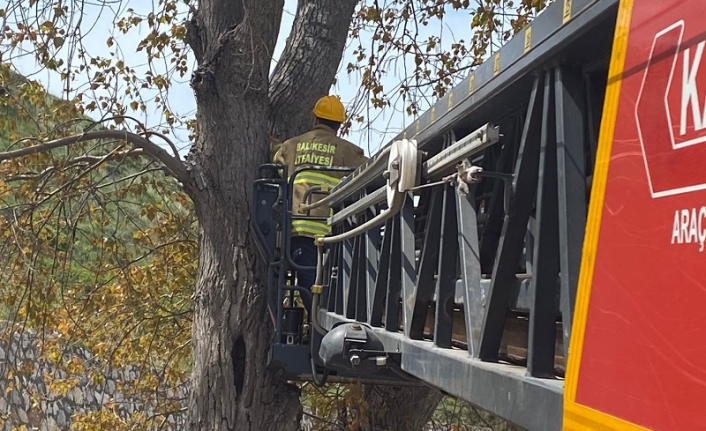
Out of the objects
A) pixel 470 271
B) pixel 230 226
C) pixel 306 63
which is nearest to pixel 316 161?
pixel 230 226

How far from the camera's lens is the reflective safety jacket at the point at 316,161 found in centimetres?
669

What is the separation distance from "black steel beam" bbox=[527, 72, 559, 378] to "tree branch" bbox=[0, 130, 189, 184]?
5.20 m

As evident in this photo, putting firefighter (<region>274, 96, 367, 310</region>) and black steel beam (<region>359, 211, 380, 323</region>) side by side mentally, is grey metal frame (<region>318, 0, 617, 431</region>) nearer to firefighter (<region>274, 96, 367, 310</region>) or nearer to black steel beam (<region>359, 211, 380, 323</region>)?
black steel beam (<region>359, 211, 380, 323</region>)

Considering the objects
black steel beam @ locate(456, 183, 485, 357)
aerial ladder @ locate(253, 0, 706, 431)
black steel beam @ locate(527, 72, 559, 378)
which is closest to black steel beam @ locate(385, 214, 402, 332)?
aerial ladder @ locate(253, 0, 706, 431)

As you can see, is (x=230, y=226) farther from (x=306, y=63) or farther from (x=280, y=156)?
(x=306, y=63)

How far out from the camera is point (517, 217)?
9.13 feet

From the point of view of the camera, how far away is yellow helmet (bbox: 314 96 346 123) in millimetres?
7234

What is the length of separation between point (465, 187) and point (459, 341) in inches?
47.5

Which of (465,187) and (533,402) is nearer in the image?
(533,402)

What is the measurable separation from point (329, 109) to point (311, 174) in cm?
80

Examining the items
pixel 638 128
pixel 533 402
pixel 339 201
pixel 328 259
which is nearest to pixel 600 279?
pixel 638 128

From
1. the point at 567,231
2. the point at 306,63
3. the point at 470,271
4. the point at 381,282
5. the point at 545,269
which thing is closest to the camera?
the point at 567,231

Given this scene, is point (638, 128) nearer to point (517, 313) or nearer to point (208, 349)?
point (517, 313)

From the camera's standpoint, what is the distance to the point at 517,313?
10.6 ft
